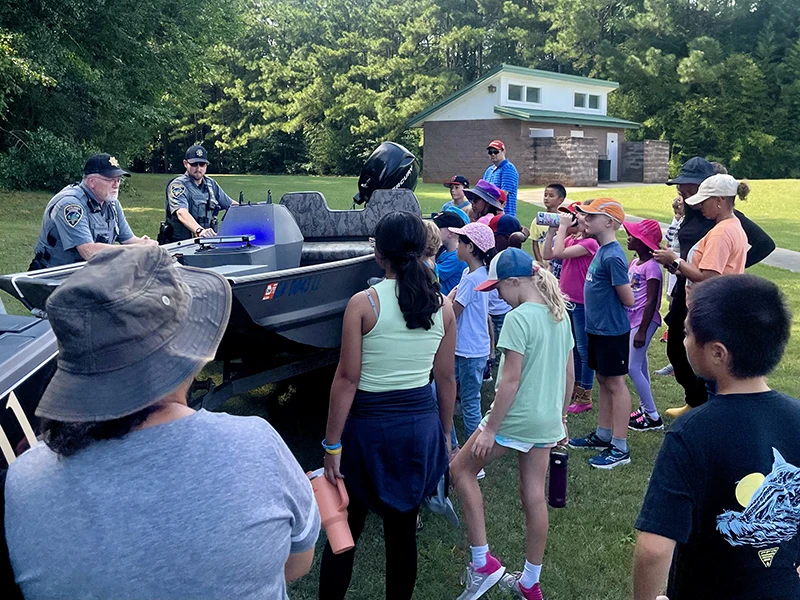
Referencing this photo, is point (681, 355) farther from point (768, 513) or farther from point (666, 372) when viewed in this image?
point (768, 513)

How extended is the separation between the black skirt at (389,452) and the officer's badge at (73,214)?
3.16m

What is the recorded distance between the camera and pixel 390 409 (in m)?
2.84

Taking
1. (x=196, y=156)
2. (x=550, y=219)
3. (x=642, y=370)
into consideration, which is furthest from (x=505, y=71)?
(x=642, y=370)

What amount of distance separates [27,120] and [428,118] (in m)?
19.1

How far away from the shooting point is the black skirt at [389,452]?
2.79 meters

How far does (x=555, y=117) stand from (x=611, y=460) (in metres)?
29.2

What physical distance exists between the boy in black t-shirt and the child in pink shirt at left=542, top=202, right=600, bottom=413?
3369 millimetres

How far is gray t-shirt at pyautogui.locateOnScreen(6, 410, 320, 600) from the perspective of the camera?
1.29 metres

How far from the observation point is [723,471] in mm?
1758

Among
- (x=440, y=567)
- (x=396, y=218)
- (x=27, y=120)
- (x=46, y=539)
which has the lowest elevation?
(x=440, y=567)

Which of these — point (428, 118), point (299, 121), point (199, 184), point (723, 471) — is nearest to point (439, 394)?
point (723, 471)

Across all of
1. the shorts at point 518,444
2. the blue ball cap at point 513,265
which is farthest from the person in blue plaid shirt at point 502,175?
the shorts at point 518,444

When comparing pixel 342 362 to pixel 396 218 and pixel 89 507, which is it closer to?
pixel 396 218

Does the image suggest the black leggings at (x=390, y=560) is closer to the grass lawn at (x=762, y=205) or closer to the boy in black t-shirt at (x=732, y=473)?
the boy in black t-shirt at (x=732, y=473)
